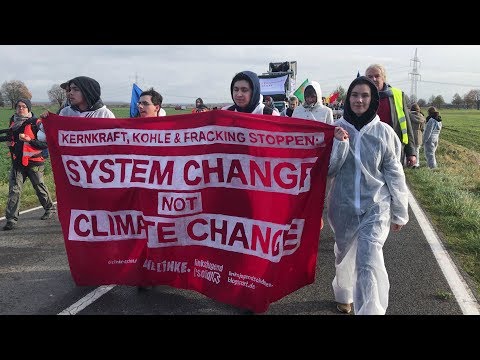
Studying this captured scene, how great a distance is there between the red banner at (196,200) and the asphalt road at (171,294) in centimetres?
20

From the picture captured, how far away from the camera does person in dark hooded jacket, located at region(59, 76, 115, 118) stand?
200 inches

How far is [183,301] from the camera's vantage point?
4230 mm

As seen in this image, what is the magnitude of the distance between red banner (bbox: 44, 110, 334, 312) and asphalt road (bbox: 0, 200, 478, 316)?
0.66 ft

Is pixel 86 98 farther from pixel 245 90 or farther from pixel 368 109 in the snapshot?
pixel 368 109

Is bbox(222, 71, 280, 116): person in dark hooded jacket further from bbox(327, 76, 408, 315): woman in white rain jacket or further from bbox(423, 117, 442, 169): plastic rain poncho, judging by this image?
bbox(423, 117, 442, 169): plastic rain poncho

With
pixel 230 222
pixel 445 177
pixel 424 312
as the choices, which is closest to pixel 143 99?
pixel 230 222

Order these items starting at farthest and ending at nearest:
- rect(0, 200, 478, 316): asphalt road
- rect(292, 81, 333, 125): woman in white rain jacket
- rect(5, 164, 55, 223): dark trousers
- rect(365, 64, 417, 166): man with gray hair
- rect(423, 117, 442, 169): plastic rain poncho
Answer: rect(423, 117, 442, 169): plastic rain poncho
rect(292, 81, 333, 125): woman in white rain jacket
rect(5, 164, 55, 223): dark trousers
rect(365, 64, 417, 166): man with gray hair
rect(0, 200, 478, 316): asphalt road

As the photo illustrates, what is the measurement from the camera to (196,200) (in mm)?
4035

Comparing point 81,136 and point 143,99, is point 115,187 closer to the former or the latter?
point 81,136

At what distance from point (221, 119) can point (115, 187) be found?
117 centimetres

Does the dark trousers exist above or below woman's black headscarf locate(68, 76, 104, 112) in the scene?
below

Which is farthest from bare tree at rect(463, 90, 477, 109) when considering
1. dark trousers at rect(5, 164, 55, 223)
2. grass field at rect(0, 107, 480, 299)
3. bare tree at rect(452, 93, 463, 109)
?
dark trousers at rect(5, 164, 55, 223)

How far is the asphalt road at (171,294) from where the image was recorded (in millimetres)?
4031

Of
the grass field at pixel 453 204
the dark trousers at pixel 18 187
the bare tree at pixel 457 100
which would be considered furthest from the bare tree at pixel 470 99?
the dark trousers at pixel 18 187
